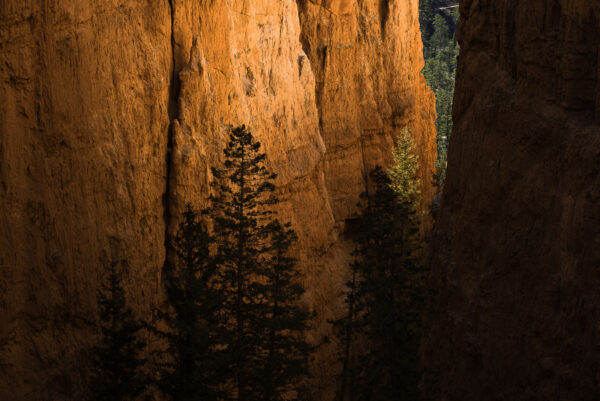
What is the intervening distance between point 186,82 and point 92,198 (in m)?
5.17

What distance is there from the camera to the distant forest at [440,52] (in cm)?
7526

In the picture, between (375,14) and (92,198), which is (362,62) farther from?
(92,198)

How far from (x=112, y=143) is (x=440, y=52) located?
77204 millimetres

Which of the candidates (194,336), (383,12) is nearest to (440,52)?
(383,12)

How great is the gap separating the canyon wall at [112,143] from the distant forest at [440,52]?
4272 cm

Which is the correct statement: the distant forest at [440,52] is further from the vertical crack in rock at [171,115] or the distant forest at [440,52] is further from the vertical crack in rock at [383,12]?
the vertical crack in rock at [171,115]

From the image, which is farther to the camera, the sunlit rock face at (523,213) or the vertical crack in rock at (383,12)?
the vertical crack in rock at (383,12)

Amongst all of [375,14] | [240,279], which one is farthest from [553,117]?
[375,14]

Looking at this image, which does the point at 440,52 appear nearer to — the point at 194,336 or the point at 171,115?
the point at 171,115

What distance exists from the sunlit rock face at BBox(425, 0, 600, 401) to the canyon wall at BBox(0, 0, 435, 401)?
1040cm

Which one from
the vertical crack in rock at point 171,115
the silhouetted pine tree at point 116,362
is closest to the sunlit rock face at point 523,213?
the silhouetted pine tree at point 116,362

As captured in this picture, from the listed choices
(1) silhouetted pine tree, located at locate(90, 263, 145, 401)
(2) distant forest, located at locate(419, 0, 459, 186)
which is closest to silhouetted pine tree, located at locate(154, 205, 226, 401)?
(1) silhouetted pine tree, located at locate(90, 263, 145, 401)

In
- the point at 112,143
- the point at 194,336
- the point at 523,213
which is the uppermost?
the point at 112,143

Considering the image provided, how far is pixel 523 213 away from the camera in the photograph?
9797 mm
